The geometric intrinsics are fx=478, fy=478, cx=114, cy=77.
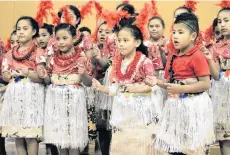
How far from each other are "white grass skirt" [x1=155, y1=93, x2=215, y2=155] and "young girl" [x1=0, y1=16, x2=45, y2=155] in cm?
111

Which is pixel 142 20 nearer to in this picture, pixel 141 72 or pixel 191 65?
pixel 141 72

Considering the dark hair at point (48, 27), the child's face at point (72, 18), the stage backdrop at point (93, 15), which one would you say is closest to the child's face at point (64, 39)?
the child's face at point (72, 18)

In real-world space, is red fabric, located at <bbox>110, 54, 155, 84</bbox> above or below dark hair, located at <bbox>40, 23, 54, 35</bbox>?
below

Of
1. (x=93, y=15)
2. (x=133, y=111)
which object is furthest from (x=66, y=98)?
(x=93, y=15)

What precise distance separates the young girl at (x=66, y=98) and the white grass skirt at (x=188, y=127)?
775 millimetres

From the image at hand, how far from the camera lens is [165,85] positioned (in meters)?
3.24

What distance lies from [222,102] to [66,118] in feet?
4.08

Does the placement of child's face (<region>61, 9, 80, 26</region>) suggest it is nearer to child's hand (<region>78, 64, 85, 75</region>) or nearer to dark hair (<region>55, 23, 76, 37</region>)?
dark hair (<region>55, 23, 76, 37</region>)

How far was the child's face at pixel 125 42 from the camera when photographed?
136 inches

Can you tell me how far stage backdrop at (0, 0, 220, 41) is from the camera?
5910 millimetres

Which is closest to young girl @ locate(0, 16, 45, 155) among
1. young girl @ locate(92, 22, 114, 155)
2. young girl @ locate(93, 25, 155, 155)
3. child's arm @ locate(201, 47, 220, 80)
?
young girl @ locate(92, 22, 114, 155)

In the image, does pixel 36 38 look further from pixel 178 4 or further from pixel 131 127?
pixel 178 4

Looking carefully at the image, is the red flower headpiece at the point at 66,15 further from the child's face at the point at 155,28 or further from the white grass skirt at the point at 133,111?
the white grass skirt at the point at 133,111

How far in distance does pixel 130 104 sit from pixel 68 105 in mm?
562
